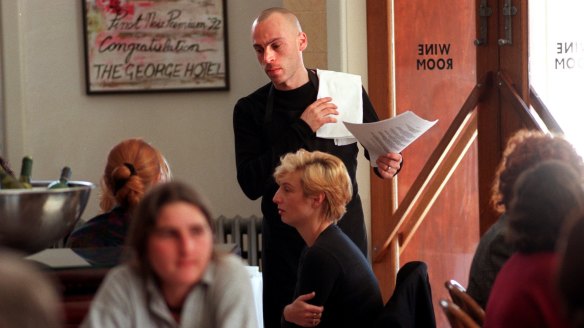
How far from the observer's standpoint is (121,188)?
9.94 feet

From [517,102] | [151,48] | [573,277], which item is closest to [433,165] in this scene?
[517,102]

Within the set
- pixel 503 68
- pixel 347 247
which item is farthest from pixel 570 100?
pixel 347 247

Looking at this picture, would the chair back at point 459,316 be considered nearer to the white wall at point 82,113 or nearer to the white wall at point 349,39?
the white wall at point 349,39

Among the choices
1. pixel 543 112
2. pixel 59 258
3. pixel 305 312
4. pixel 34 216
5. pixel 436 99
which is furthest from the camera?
pixel 436 99

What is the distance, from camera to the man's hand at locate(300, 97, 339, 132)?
3.57m

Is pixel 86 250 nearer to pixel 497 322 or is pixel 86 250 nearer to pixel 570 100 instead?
pixel 497 322

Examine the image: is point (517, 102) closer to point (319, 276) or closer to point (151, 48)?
point (319, 276)

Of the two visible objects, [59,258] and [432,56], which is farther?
[432,56]

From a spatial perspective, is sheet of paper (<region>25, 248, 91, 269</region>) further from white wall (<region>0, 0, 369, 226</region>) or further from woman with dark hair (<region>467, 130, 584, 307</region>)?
white wall (<region>0, 0, 369, 226</region>)

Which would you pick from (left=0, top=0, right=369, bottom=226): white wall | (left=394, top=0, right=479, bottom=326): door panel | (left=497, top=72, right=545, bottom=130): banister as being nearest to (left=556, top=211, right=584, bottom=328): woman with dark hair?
(left=497, top=72, right=545, bottom=130): banister

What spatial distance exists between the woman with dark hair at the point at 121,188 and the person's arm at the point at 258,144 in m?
0.56

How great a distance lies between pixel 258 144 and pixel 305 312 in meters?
0.95

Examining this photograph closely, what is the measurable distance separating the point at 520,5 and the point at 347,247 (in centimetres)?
159

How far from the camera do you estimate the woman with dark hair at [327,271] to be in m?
2.98
